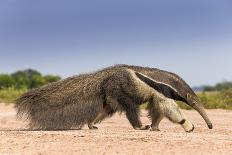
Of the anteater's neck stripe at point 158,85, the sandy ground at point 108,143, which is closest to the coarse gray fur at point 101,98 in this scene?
the anteater's neck stripe at point 158,85

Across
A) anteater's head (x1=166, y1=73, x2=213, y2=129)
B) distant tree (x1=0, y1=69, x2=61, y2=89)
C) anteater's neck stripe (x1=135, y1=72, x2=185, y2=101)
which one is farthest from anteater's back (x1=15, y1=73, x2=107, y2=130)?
distant tree (x1=0, y1=69, x2=61, y2=89)

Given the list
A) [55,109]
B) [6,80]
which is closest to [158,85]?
[55,109]

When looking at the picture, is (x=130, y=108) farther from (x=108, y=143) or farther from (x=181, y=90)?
(x=108, y=143)

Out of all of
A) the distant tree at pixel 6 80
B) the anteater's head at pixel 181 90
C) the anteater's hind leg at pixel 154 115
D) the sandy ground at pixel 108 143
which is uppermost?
the distant tree at pixel 6 80

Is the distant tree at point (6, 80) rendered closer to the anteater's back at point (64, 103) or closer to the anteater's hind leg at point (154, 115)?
the anteater's back at point (64, 103)

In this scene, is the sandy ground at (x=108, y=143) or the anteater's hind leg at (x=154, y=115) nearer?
the sandy ground at (x=108, y=143)

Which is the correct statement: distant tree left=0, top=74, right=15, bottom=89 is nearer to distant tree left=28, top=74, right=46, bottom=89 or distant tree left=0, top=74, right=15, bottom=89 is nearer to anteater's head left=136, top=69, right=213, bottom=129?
distant tree left=28, top=74, right=46, bottom=89

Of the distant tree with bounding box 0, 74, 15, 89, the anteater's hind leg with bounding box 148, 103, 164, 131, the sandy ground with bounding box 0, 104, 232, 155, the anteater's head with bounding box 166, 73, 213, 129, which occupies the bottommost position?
the sandy ground with bounding box 0, 104, 232, 155

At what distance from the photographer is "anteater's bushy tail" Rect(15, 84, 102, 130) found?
403 inches

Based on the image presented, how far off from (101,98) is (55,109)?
0.76 m

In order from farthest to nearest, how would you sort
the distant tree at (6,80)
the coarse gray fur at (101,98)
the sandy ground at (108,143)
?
the distant tree at (6,80) < the coarse gray fur at (101,98) < the sandy ground at (108,143)

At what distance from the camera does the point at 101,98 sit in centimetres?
1052

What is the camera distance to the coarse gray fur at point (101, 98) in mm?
10352

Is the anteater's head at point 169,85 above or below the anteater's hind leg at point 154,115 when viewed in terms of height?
above
